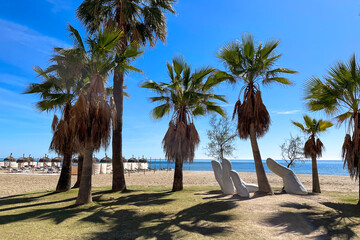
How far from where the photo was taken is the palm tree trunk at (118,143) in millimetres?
13141

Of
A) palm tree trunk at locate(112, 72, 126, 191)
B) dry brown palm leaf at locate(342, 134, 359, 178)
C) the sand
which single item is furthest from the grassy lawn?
the sand

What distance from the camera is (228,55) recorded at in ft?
36.6

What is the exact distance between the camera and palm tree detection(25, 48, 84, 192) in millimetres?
9321

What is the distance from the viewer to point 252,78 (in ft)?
37.0

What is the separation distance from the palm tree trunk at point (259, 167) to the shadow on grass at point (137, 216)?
2.53 m

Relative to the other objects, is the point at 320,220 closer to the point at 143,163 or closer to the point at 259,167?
the point at 259,167

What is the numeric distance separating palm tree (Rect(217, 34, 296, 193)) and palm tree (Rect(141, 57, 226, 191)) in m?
1.57

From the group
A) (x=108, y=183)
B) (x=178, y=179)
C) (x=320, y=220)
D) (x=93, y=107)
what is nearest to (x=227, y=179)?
(x=178, y=179)

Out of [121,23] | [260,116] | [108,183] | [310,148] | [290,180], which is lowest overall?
[108,183]

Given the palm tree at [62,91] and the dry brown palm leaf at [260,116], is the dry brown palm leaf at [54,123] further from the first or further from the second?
the dry brown palm leaf at [260,116]

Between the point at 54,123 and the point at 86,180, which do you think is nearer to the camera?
the point at 86,180

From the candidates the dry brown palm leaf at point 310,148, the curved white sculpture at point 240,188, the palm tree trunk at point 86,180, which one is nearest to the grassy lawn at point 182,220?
the palm tree trunk at point 86,180

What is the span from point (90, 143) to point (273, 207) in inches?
271

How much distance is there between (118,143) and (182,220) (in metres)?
7.30
